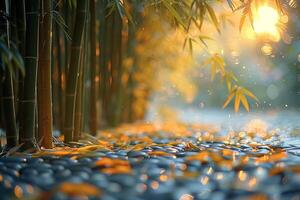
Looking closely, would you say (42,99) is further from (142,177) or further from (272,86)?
(272,86)

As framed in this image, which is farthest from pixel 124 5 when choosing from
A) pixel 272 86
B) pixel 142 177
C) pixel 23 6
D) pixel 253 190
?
pixel 272 86

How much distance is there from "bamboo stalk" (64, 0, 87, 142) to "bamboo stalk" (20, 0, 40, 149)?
13.2 inches

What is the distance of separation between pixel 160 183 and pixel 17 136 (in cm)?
113

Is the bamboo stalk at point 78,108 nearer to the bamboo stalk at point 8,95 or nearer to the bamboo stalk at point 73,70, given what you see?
the bamboo stalk at point 73,70

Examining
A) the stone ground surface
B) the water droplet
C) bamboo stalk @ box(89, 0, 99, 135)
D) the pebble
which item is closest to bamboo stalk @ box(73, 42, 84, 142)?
bamboo stalk @ box(89, 0, 99, 135)

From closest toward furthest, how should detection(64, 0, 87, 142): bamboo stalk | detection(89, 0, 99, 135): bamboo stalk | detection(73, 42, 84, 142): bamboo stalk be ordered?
detection(64, 0, 87, 142): bamboo stalk, detection(73, 42, 84, 142): bamboo stalk, detection(89, 0, 99, 135): bamboo stalk

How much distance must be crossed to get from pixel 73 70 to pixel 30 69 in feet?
1.33

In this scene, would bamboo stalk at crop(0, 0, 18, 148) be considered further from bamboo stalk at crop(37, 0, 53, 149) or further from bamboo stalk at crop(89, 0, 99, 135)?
bamboo stalk at crop(89, 0, 99, 135)

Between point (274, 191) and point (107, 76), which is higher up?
point (107, 76)

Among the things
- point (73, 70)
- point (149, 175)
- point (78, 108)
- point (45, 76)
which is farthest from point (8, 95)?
point (149, 175)

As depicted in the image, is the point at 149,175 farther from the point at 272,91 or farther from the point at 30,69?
the point at 272,91

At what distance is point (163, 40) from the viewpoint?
638 cm

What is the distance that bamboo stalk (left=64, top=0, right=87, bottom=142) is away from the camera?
2.56m

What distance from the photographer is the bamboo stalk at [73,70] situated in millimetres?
2559
